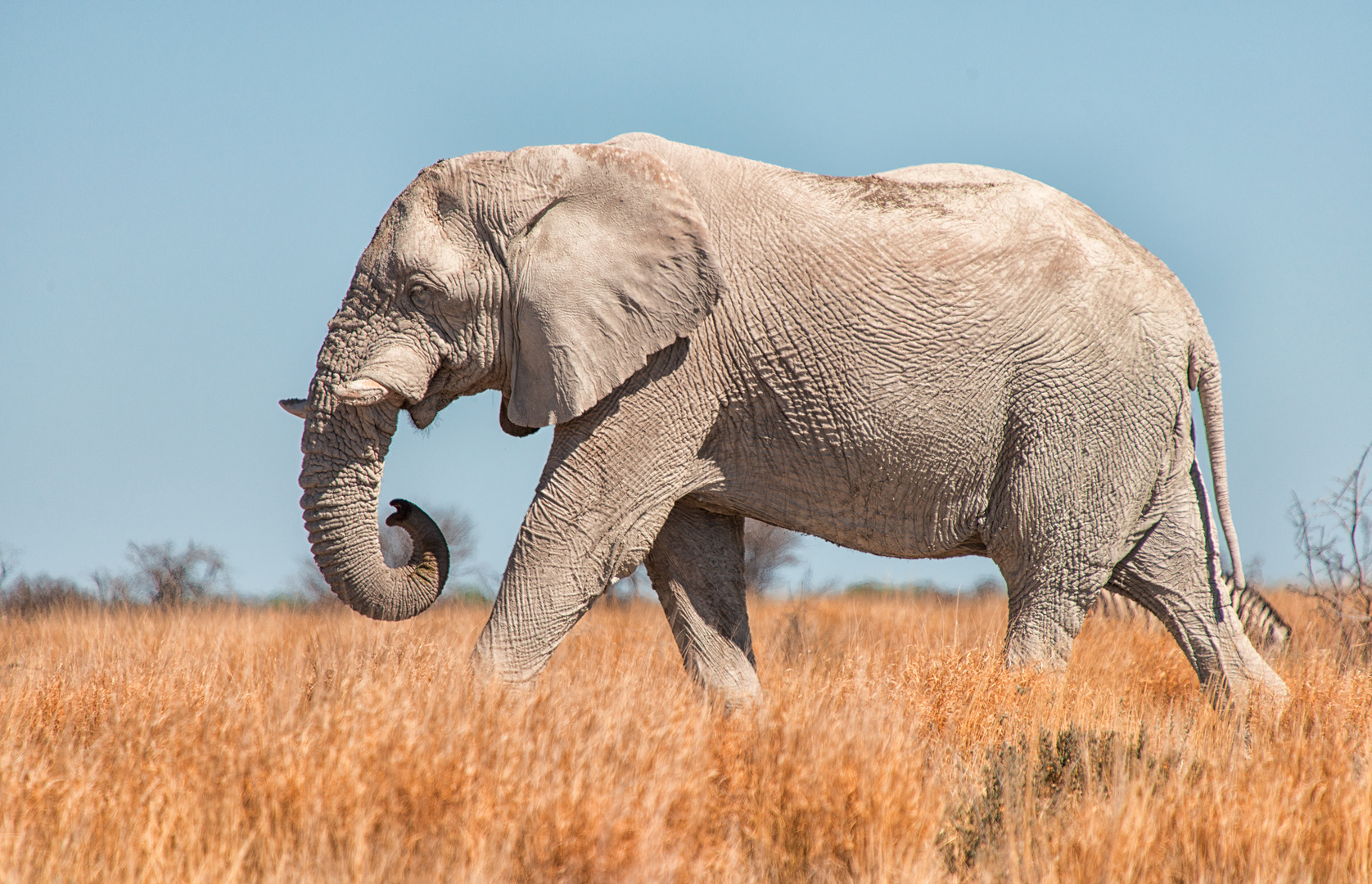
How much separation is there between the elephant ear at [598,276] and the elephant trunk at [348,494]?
2.17 ft

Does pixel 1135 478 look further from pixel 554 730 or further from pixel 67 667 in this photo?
pixel 67 667

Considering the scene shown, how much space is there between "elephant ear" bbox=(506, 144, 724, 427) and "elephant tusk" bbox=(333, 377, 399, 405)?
1.84 feet

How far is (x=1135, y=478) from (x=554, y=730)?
122 inches

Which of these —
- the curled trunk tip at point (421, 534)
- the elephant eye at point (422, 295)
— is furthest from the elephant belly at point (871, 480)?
the elephant eye at point (422, 295)

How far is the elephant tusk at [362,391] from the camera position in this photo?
5.05 m

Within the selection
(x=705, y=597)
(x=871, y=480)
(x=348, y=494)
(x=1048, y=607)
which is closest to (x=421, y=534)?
(x=348, y=494)

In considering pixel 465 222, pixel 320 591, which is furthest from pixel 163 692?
pixel 320 591

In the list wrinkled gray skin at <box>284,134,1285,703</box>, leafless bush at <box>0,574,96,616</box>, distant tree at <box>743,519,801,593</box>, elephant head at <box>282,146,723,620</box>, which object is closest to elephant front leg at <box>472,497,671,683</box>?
wrinkled gray skin at <box>284,134,1285,703</box>

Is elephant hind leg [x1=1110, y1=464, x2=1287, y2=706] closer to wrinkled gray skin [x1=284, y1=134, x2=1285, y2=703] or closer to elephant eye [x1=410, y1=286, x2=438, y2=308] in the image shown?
wrinkled gray skin [x1=284, y1=134, x2=1285, y2=703]

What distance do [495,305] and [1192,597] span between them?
3.68 m

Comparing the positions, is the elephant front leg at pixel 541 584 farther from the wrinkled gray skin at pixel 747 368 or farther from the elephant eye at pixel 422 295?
the elephant eye at pixel 422 295

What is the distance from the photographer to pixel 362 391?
506 centimetres

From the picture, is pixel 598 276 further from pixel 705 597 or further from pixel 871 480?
pixel 705 597

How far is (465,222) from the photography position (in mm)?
5234
